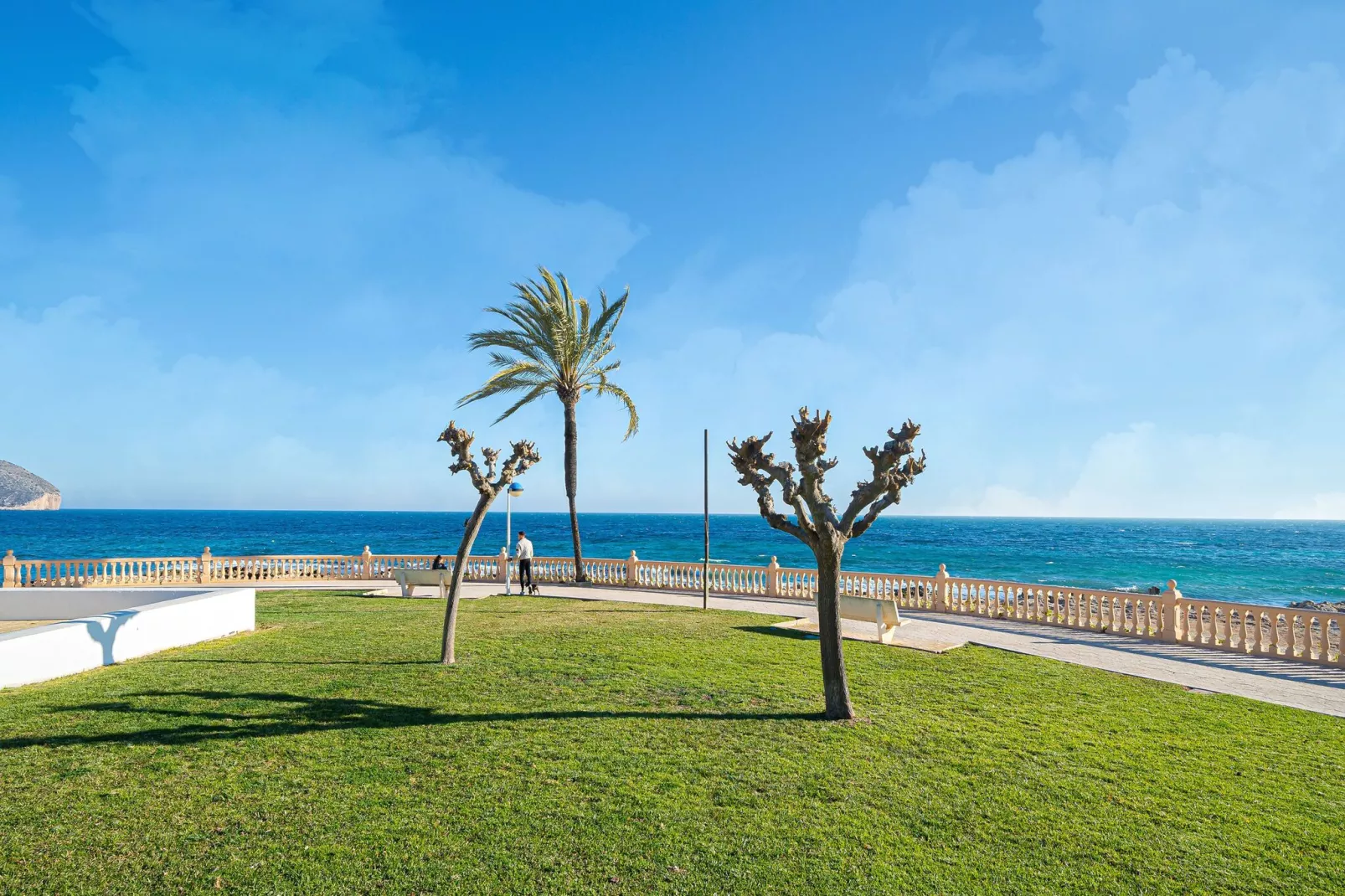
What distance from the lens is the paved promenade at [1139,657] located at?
912 centimetres

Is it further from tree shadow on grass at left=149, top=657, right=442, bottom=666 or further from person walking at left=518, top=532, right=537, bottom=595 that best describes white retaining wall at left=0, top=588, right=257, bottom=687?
person walking at left=518, top=532, right=537, bottom=595

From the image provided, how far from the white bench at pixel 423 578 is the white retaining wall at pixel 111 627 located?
176 inches

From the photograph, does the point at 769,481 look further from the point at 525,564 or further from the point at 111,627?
the point at 525,564

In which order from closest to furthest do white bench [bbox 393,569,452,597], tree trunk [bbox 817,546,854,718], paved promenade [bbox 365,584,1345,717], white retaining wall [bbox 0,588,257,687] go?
1. tree trunk [bbox 817,546,854,718]
2. white retaining wall [bbox 0,588,257,687]
3. paved promenade [bbox 365,584,1345,717]
4. white bench [bbox 393,569,452,597]

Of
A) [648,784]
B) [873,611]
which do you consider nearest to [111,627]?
[648,784]

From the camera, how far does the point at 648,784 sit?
206 inches

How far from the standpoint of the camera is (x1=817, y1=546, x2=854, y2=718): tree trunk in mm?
7062

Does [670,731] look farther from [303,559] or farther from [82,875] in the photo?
[303,559]

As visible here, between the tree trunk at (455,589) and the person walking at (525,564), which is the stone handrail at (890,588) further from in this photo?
the tree trunk at (455,589)

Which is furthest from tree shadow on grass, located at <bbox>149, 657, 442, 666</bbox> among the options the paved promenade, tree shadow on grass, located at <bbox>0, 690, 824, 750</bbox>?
the paved promenade

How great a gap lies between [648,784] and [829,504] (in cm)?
339

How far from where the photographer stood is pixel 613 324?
22.0 meters

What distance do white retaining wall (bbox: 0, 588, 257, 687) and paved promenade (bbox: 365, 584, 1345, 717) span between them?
10197 millimetres

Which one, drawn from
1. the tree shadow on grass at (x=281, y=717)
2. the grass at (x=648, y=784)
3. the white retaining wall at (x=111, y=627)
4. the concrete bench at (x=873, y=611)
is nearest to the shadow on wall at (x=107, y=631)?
the white retaining wall at (x=111, y=627)
